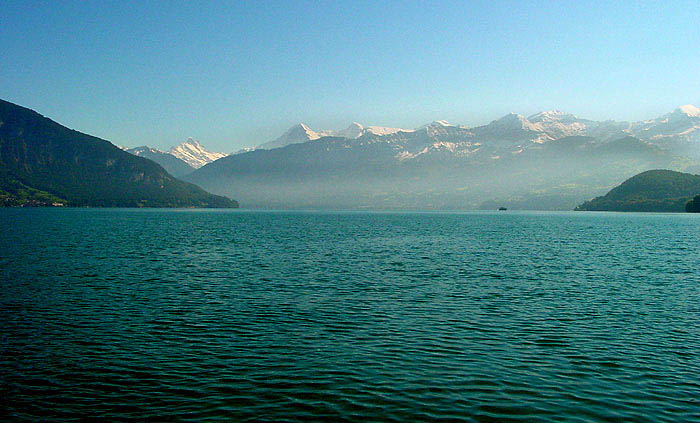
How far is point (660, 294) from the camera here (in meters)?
43.7

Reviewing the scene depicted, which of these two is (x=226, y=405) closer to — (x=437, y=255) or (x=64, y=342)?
(x=64, y=342)

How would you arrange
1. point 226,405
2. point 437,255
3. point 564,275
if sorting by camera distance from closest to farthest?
point 226,405, point 564,275, point 437,255

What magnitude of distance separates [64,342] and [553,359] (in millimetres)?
27435

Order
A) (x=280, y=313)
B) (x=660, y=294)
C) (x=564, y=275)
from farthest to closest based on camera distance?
(x=564, y=275)
(x=660, y=294)
(x=280, y=313)

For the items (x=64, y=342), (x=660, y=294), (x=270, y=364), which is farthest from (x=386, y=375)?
(x=660, y=294)

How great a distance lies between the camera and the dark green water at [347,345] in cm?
1917

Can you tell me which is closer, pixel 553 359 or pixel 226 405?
pixel 226 405

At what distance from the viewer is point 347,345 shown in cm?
2731

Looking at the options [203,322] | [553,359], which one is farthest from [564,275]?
[203,322]

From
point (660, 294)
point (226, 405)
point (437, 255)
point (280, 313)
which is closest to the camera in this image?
point (226, 405)

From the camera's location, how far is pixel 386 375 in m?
22.5

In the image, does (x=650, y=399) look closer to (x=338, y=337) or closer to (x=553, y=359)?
(x=553, y=359)

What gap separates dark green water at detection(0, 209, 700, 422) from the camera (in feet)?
62.9

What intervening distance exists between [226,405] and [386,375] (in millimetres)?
7551
